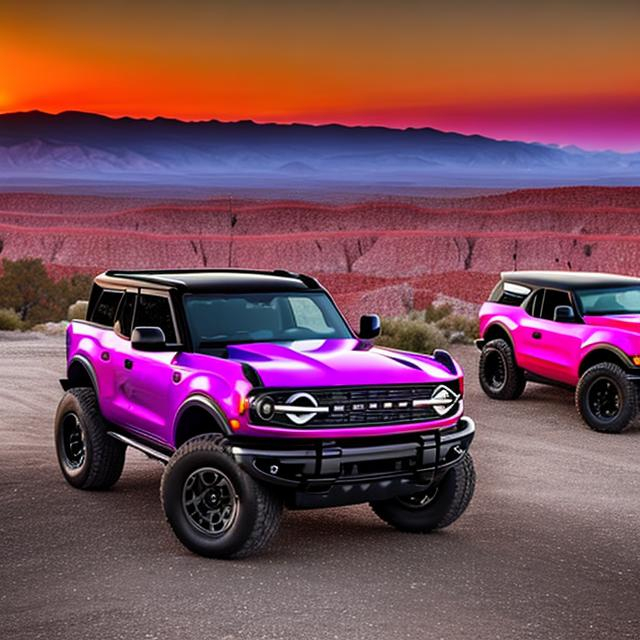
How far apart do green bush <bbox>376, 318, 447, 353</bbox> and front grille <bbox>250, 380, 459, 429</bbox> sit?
1668 cm

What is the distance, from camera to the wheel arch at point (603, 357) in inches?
563

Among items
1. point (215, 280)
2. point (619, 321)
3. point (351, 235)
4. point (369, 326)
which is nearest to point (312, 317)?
point (369, 326)

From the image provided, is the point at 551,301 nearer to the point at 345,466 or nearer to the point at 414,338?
the point at 345,466

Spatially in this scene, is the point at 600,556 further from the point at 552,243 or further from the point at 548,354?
the point at 552,243

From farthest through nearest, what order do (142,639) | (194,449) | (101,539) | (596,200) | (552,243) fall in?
(596,200)
(552,243)
(101,539)
(194,449)
(142,639)

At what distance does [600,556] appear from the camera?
8.27 meters

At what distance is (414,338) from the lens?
25.0 meters

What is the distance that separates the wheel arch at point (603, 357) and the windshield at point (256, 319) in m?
6.12

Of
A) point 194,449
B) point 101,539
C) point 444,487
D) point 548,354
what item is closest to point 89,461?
Answer: point 101,539

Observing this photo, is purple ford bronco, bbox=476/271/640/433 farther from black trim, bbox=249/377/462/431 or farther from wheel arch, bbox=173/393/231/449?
wheel arch, bbox=173/393/231/449

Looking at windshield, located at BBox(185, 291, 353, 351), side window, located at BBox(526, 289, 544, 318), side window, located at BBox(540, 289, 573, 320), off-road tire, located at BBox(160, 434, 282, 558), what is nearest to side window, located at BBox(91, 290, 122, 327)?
windshield, located at BBox(185, 291, 353, 351)

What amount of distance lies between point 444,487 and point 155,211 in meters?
104

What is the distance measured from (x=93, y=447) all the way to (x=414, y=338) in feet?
52.0

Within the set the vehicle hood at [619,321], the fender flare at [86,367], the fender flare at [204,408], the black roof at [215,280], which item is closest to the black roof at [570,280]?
the vehicle hood at [619,321]
